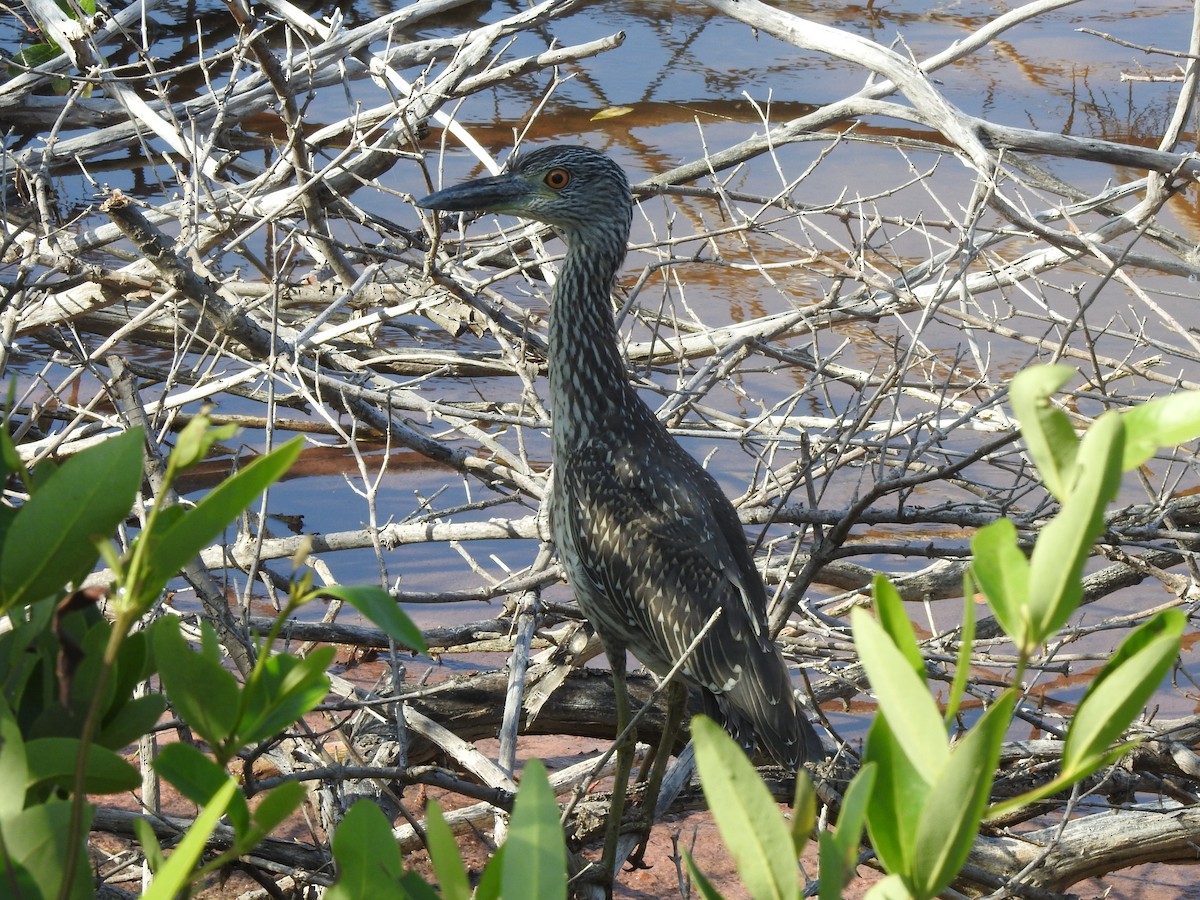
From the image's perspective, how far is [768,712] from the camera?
321 cm

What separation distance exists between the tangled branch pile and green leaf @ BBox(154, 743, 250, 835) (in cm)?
169

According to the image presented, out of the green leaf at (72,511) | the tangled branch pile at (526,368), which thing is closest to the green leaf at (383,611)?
the green leaf at (72,511)

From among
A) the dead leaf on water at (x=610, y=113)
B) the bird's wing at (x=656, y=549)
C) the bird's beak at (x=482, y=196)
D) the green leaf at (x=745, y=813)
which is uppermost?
the dead leaf on water at (x=610, y=113)

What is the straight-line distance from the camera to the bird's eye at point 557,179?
3.75m

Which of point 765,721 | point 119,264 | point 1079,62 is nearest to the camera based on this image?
point 765,721

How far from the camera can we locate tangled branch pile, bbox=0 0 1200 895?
3.28 m

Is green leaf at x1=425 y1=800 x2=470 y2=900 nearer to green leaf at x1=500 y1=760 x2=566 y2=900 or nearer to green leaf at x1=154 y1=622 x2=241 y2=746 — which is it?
green leaf at x1=500 y1=760 x2=566 y2=900

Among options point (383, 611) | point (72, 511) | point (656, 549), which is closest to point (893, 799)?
point (383, 611)

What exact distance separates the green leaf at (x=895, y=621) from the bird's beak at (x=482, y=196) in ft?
8.72

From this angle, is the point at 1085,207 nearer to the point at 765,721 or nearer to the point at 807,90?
the point at 765,721

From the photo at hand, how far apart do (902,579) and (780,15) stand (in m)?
2.35

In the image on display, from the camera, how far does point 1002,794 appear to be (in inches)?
133

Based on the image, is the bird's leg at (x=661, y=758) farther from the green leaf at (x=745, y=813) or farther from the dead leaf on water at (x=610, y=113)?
the dead leaf on water at (x=610, y=113)

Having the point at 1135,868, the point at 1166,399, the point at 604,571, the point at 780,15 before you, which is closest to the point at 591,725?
the point at 604,571
